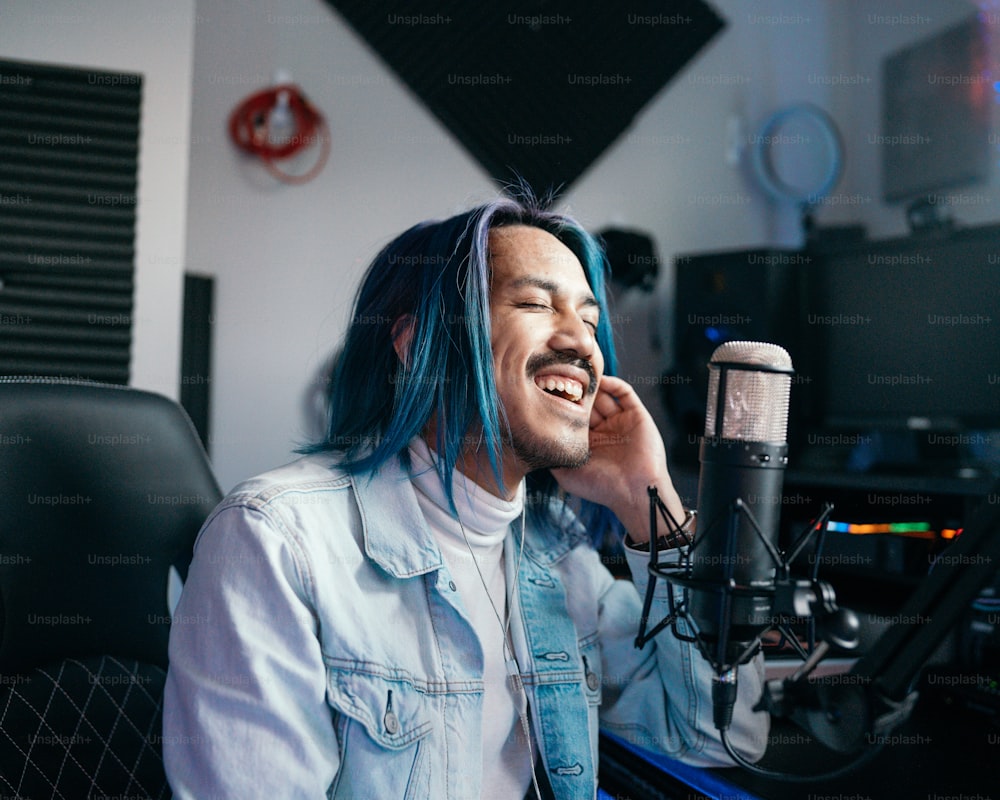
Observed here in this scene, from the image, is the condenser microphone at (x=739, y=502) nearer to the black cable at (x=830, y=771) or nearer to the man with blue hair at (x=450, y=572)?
the black cable at (x=830, y=771)

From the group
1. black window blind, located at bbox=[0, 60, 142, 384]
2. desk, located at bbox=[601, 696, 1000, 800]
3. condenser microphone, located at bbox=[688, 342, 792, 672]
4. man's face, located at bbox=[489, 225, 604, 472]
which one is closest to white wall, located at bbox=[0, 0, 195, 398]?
black window blind, located at bbox=[0, 60, 142, 384]

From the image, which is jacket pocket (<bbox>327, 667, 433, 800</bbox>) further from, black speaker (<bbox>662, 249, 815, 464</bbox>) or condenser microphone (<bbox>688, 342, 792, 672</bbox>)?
black speaker (<bbox>662, 249, 815, 464</bbox>)

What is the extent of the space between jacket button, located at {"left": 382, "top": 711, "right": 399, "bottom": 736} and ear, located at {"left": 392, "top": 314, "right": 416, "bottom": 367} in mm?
503

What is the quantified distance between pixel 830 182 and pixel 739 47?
2.16 ft

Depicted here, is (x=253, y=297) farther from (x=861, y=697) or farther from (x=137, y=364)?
(x=861, y=697)

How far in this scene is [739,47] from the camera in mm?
3711

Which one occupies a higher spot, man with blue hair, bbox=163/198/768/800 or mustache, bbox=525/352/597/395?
mustache, bbox=525/352/597/395

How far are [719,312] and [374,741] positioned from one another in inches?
95.9

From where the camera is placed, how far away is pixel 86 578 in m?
1.22

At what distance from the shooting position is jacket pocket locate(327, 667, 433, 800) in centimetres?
106

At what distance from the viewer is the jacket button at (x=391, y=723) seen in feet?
3.55

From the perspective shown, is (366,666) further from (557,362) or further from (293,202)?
(293,202)

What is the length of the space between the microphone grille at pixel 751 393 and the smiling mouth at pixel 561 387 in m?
0.55

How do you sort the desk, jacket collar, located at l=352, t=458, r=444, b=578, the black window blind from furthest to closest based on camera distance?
the black window blind, jacket collar, located at l=352, t=458, r=444, b=578, the desk
